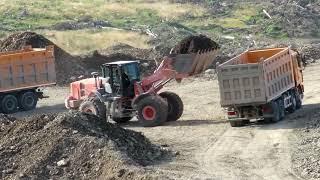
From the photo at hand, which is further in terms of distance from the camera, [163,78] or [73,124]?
[163,78]

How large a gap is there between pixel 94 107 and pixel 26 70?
6.85 metres

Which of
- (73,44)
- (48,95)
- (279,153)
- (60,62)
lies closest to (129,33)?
(73,44)

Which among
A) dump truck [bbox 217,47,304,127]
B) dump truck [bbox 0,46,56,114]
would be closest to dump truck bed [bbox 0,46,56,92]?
dump truck [bbox 0,46,56,114]

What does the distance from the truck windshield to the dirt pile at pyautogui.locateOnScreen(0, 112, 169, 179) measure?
5153 mm

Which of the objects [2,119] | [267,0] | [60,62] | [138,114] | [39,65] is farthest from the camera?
[267,0]

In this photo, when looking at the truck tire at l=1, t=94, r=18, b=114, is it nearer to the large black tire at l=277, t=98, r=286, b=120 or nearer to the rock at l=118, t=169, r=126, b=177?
the large black tire at l=277, t=98, r=286, b=120

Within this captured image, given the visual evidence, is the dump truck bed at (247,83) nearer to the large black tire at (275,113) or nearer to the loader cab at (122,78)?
the large black tire at (275,113)

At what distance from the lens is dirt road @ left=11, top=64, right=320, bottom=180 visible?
1681cm

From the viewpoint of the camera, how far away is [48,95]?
3394 cm

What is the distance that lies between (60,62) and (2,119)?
15.4 meters

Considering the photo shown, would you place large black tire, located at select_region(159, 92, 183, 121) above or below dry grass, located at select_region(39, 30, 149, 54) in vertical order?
below

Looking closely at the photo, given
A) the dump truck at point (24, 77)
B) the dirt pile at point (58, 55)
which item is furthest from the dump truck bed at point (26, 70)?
the dirt pile at point (58, 55)

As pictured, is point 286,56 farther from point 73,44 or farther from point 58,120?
point 73,44

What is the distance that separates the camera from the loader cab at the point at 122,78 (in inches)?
961
